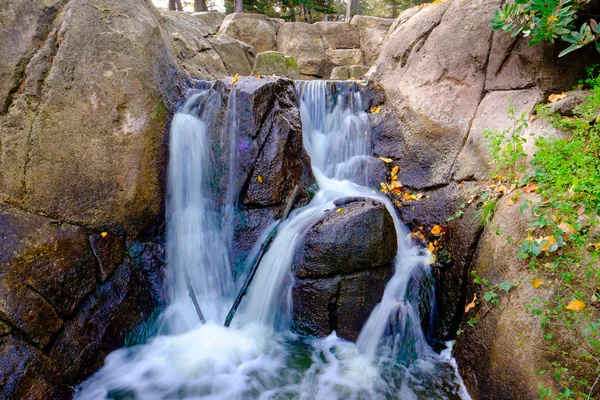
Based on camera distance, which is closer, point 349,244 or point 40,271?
point 40,271

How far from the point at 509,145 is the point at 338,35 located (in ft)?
41.8

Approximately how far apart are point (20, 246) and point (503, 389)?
4967 millimetres

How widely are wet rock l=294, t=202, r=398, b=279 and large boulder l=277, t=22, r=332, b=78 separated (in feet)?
37.4

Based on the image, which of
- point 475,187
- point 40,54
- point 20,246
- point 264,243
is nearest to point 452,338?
point 475,187

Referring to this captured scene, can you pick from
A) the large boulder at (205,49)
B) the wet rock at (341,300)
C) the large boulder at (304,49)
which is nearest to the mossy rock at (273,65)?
the large boulder at (205,49)

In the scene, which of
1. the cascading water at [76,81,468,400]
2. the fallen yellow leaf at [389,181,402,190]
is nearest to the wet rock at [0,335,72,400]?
the cascading water at [76,81,468,400]

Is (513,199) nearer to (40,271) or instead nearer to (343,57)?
(40,271)

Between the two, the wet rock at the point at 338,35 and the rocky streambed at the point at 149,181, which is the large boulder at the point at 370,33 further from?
the rocky streambed at the point at 149,181

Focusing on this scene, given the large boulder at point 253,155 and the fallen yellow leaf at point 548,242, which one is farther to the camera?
the large boulder at point 253,155

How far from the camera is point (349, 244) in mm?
3904

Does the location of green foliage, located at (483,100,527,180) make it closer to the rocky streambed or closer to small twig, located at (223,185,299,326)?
the rocky streambed

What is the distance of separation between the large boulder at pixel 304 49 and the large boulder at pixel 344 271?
11446 millimetres

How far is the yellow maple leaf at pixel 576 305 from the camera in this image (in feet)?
8.45

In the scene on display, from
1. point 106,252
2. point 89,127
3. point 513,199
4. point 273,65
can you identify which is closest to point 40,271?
point 106,252
